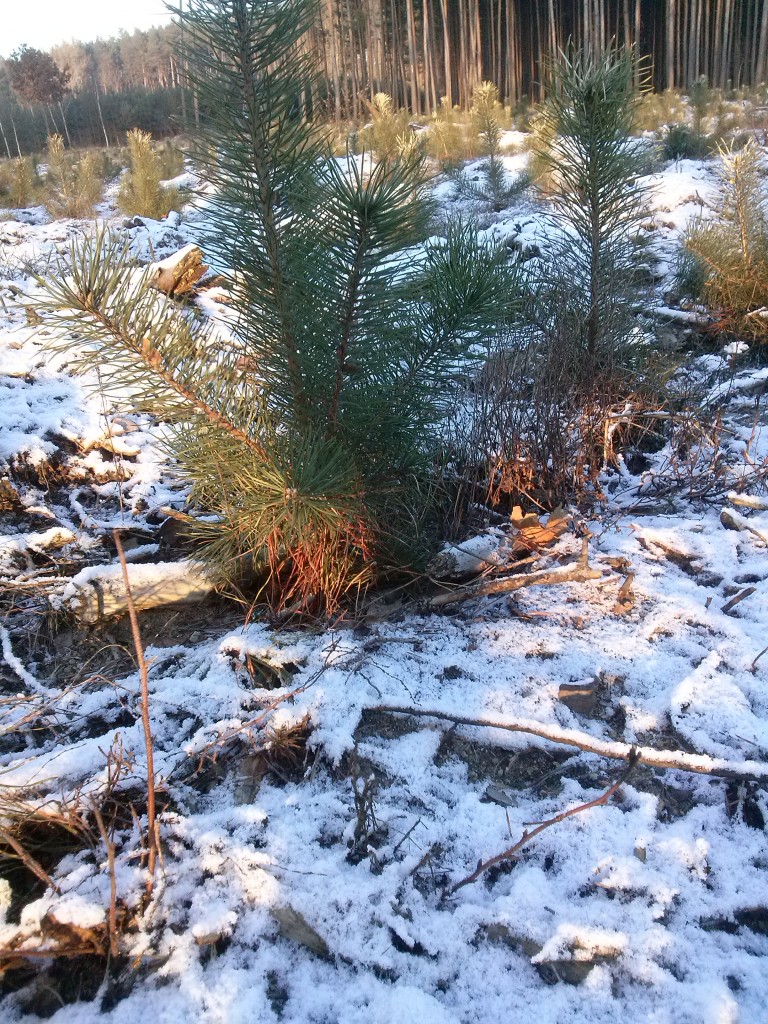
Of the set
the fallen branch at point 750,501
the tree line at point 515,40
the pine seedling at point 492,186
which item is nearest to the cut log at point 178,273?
the fallen branch at point 750,501

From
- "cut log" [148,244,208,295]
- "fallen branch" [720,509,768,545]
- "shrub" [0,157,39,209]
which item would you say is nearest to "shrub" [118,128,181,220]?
"shrub" [0,157,39,209]

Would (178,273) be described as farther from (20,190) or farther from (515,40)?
(515,40)

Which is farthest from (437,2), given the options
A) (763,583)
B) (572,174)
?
(763,583)

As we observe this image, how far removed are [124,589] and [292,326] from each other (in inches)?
38.0

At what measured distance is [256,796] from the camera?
140 cm

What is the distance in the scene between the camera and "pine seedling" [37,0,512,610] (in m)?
1.33

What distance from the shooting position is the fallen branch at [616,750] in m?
1.38

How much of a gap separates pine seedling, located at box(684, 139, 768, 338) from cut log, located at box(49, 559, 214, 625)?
351 centimetres

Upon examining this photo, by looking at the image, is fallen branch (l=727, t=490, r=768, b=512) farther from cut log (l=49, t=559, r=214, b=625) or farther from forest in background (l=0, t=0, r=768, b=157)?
forest in background (l=0, t=0, r=768, b=157)

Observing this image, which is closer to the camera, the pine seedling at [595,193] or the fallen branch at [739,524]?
the fallen branch at [739,524]

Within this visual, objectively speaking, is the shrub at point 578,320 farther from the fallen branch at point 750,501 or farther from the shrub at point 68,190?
→ the shrub at point 68,190

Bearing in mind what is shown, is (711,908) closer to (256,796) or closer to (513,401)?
(256,796)

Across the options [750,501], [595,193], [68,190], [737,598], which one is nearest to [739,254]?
[595,193]

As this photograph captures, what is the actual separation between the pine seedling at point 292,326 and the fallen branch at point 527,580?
8.6 inches
